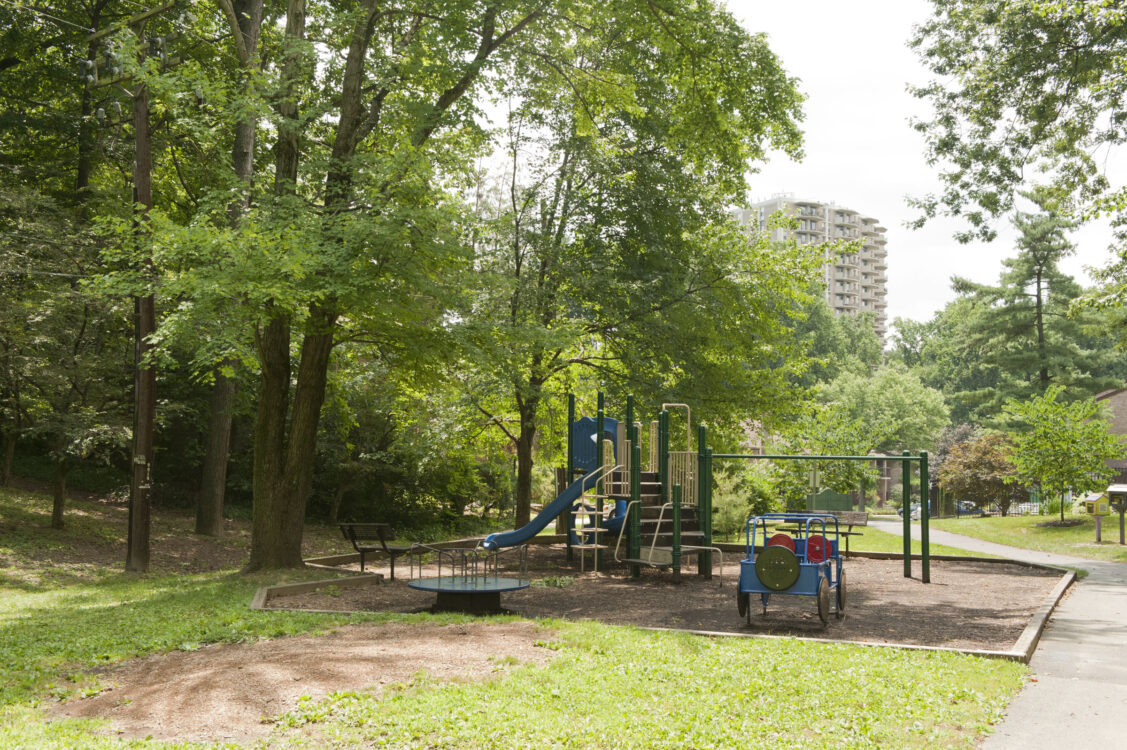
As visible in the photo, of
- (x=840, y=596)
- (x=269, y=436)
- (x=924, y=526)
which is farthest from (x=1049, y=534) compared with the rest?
(x=269, y=436)

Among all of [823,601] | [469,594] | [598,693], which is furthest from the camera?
[469,594]

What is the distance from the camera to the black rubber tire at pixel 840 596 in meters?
9.95

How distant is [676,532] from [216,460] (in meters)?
11.0

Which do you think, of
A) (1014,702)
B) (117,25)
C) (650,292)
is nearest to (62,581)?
(117,25)

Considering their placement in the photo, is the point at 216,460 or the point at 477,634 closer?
the point at 477,634

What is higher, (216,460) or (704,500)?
(216,460)

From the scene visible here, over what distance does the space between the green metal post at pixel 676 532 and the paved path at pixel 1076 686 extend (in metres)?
5.20

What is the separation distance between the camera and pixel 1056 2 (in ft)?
47.1

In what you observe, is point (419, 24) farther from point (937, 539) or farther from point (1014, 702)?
point (937, 539)

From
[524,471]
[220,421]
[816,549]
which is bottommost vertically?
[816,549]

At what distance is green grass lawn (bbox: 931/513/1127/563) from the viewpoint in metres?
20.1

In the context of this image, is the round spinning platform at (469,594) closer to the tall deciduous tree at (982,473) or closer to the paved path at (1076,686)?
the paved path at (1076,686)

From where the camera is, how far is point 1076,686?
22.3 feet

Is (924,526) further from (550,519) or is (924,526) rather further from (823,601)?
(550,519)
